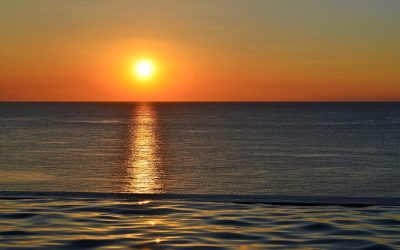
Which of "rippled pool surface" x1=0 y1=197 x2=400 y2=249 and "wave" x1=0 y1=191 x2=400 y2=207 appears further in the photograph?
"wave" x1=0 y1=191 x2=400 y2=207

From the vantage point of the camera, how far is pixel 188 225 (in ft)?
37.6

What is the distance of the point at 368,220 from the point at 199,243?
3.89 m

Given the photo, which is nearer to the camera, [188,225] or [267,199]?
[188,225]

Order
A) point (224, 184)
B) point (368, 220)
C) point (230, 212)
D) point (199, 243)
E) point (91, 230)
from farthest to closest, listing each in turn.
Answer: point (224, 184)
point (230, 212)
point (368, 220)
point (91, 230)
point (199, 243)

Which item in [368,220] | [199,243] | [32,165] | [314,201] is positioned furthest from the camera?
[32,165]

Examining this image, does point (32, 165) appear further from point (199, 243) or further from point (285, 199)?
point (199, 243)

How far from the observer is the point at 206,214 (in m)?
12.7

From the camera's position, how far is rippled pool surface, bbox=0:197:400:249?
32.5ft

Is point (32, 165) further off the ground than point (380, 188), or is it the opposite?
point (32, 165)

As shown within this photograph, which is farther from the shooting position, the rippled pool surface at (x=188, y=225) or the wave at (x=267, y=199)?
the wave at (x=267, y=199)

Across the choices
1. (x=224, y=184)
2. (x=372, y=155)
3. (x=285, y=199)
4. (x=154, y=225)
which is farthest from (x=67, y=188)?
(x=372, y=155)

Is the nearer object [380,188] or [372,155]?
[380,188]

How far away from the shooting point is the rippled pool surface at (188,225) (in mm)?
9914

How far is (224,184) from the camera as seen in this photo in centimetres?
2884
